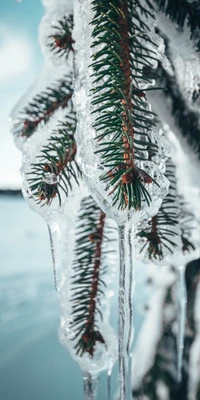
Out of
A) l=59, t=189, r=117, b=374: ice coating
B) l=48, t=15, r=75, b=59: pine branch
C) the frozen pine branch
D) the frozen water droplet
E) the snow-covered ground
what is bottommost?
the snow-covered ground

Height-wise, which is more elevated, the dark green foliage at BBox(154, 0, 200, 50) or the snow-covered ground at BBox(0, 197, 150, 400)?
the dark green foliage at BBox(154, 0, 200, 50)

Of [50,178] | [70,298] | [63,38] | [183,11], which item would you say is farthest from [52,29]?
[70,298]

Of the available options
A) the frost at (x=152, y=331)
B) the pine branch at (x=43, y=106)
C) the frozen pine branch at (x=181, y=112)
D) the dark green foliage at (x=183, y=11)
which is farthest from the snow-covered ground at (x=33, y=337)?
the dark green foliage at (x=183, y=11)

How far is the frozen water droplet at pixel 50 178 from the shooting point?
2.18 feet

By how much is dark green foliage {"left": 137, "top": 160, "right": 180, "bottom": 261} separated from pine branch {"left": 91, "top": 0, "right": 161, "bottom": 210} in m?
0.29

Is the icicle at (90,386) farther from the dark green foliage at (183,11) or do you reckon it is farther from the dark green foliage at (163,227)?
the dark green foliage at (183,11)

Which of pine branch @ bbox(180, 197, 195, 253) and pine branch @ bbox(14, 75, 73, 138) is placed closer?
pine branch @ bbox(14, 75, 73, 138)

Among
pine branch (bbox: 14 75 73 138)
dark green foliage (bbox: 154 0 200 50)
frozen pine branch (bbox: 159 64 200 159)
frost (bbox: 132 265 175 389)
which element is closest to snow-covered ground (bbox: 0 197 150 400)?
frost (bbox: 132 265 175 389)

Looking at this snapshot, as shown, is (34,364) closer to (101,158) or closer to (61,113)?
(61,113)

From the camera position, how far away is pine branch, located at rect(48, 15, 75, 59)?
752mm

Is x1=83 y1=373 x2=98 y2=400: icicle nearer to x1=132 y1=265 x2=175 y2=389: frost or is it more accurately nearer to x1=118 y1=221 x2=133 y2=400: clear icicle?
x1=118 y1=221 x2=133 y2=400: clear icicle

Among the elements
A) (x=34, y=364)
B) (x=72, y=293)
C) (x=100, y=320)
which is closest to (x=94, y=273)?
(x=72, y=293)

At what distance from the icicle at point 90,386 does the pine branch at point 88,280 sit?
0.15 meters

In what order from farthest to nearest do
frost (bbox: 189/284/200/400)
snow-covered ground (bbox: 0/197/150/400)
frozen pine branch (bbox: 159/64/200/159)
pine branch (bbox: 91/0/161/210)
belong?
snow-covered ground (bbox: 0/197/150/400) < frost (bbox: 189/284/200/400) < frozen pine branch (bbox: 159/64/200/159) < pine branch (bbox: 91/0/161/210)
